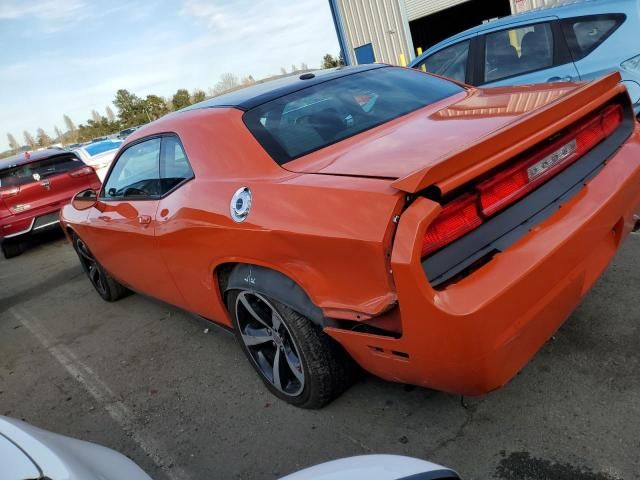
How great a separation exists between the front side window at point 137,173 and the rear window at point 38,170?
5.01m

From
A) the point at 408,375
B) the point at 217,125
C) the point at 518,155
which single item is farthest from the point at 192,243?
the point at 518,155

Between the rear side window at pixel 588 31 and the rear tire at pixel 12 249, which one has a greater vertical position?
the rear side window at pixel 588 31

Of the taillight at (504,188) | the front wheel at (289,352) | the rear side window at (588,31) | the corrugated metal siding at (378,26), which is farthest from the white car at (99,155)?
the corrugated metal siding at (378,26)

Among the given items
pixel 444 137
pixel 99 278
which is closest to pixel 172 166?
pixel 444 137

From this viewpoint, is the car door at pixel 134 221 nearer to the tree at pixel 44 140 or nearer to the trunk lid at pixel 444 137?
the trunk lid at pixel 444 137

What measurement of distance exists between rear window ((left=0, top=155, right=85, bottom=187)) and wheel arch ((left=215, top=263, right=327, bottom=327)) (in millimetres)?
6847

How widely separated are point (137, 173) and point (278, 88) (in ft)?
3.87

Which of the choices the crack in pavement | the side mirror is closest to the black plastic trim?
the crack in pavement

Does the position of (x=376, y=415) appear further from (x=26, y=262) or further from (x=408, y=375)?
(x=26, y=262)

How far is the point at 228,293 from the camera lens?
2.96 metres

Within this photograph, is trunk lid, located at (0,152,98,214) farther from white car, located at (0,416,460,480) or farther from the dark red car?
white car, located at (0,416,460,480)

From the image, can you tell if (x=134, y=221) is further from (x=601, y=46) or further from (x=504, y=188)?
(x=601, y=46)

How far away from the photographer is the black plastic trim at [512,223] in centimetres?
192

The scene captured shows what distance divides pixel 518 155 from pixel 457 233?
0.43 metres
